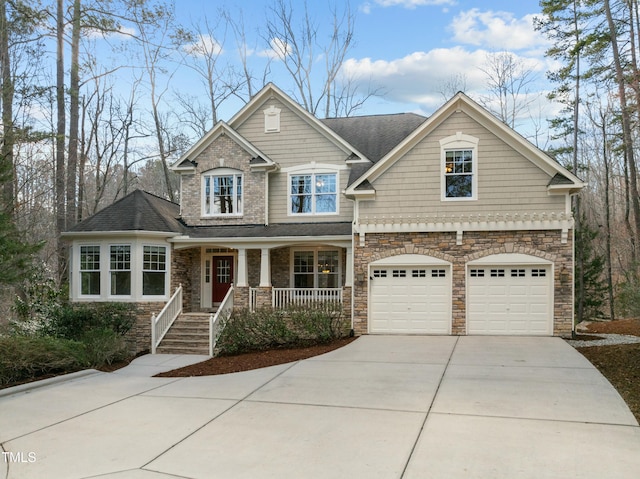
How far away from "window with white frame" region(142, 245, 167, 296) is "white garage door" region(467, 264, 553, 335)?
944cm

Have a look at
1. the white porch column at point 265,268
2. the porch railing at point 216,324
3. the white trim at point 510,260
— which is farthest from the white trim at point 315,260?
the white trim at point 510,260

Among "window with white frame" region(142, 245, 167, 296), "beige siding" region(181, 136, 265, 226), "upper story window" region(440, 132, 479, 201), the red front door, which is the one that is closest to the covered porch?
the red front door

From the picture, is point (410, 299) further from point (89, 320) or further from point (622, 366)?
point (89, 320)

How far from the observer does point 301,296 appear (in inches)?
553

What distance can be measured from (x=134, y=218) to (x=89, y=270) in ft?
7.15

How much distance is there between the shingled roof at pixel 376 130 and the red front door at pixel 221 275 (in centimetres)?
626

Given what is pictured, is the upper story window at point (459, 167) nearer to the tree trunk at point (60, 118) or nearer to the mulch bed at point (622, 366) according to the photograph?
the mulch bed at point (622, 366)

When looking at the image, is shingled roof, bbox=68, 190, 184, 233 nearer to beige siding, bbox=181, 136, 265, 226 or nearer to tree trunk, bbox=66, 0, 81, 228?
beige siding, bbox=181, 136, 265, 226

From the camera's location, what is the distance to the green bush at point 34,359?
8398 millimetres

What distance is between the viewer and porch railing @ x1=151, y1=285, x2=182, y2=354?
43.6ft

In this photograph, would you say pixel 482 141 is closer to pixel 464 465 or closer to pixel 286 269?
pixel 286 269

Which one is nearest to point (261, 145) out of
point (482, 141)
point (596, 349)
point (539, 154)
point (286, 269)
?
point (286, 269)

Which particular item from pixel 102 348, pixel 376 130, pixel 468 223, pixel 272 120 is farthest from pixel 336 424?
pixel 376 130

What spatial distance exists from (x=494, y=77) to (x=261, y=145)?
17.2 metres
